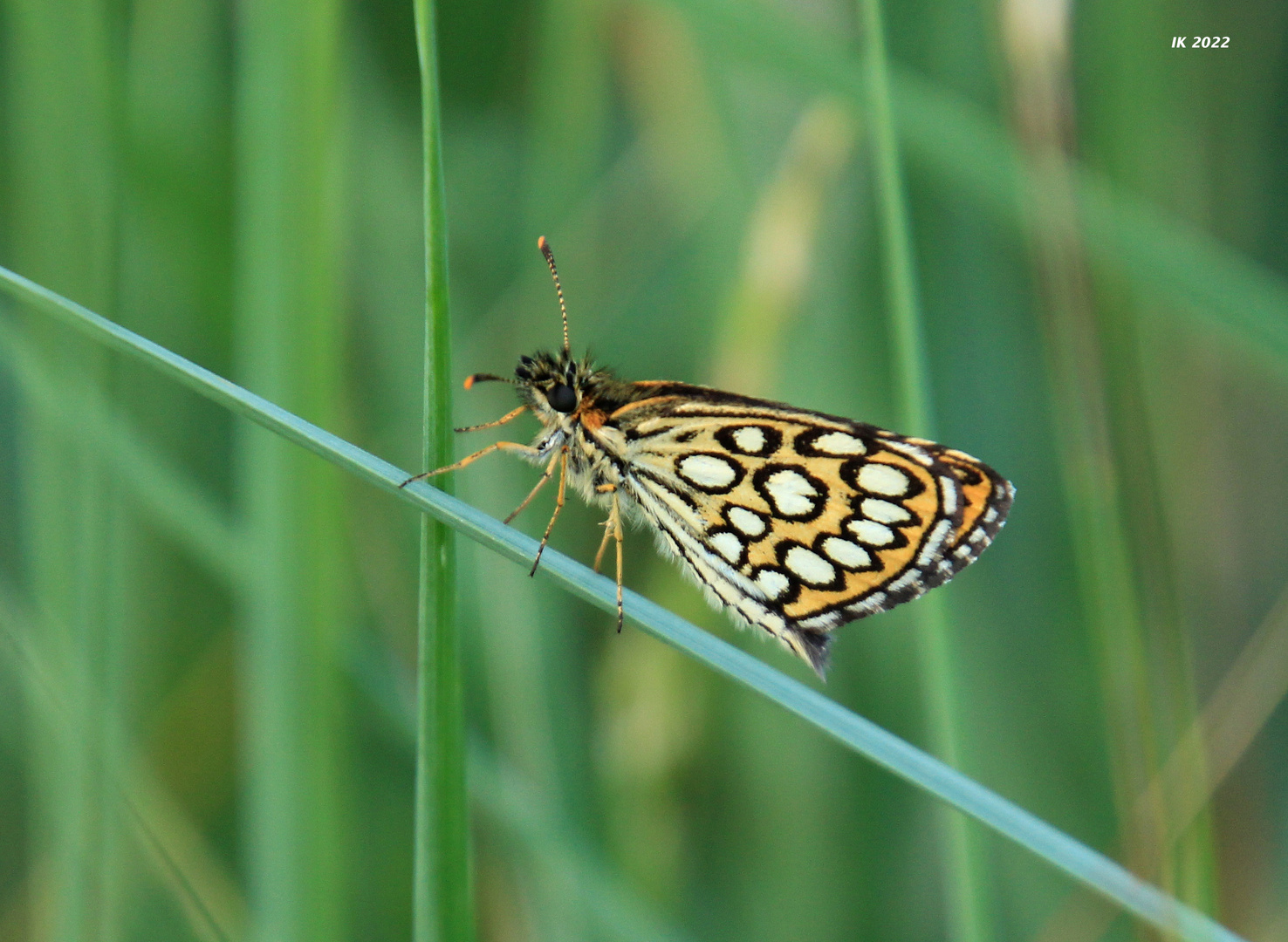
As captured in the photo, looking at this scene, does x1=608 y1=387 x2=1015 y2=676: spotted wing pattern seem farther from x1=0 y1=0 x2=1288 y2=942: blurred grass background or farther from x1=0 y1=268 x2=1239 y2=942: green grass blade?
x1=0 y1=268 x2=1239 y2=942: green grass blade

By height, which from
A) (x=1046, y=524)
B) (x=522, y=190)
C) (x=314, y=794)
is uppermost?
(x=522, y=190)

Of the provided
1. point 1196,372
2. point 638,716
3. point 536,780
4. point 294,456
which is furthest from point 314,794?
point 1196,372

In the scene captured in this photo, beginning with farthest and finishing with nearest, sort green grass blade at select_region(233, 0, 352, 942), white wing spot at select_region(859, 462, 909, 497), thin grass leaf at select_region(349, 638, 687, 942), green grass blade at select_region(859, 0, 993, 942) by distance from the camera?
white wing spot at select_region(859, 462, 909, 497) → thin grass leaf at select_region(349, 638, 687, 942) → green grass blade at select_region(859, 0, 993, 942) → green grass blade at select_region(233, 0, 352, 942)

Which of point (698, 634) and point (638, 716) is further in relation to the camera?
point (638, 716)

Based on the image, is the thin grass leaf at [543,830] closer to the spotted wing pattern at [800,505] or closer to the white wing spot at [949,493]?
the spotted wing pattern at [800,505]

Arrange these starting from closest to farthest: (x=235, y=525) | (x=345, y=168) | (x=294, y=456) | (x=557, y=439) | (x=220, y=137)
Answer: (x=294, y=456), (x=235, y=525), (x=557, y=439), (x=345, y=168), (x=220, y=137)

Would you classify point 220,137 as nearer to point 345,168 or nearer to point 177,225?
point 177,225

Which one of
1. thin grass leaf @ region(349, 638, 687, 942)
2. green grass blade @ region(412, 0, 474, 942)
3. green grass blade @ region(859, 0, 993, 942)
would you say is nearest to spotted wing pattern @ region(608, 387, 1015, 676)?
green grass blade @ region(859, 0, 993, 942)
